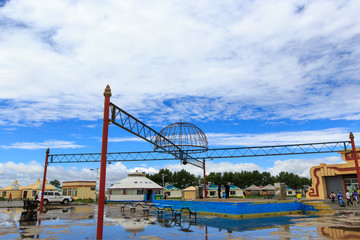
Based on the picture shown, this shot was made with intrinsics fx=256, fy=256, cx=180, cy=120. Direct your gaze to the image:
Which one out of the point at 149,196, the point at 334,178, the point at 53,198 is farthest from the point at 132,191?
the point at 334,178

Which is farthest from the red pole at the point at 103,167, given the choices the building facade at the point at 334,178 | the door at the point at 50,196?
the building facade at the point at 334,178

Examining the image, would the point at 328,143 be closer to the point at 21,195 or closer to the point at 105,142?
the point at 105,142

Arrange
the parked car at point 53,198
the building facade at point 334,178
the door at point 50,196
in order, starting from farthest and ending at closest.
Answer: the door at point 50,196
the parked car at point 53,198
the building facade at point 334,178

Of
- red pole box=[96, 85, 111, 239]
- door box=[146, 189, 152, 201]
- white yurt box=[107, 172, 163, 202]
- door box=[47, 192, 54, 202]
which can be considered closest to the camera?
red pole box=[96, 85, 111, 239]

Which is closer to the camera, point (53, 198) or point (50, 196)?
point (50, 196)

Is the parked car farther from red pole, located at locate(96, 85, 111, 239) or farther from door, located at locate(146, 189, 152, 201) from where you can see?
red pole, located at locate(96, 85, 111, 239)

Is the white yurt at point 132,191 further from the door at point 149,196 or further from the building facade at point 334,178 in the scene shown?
the building facade at point 334,178

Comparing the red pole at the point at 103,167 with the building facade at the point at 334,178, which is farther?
the building facade at the point at 334,178

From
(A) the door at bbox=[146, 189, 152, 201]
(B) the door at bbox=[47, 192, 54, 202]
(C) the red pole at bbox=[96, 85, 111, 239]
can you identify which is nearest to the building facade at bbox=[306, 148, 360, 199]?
(A) the door at bbox=[146, 189, 152, 201]

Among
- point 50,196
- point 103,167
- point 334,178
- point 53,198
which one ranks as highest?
point 103,167

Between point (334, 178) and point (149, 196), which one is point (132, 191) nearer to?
point (149, 196)

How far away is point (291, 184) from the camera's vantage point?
356ft

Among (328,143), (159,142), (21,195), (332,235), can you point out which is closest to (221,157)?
(159,142)

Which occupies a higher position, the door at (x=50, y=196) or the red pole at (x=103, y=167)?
Result: the red pole at (x=103, y=167)
